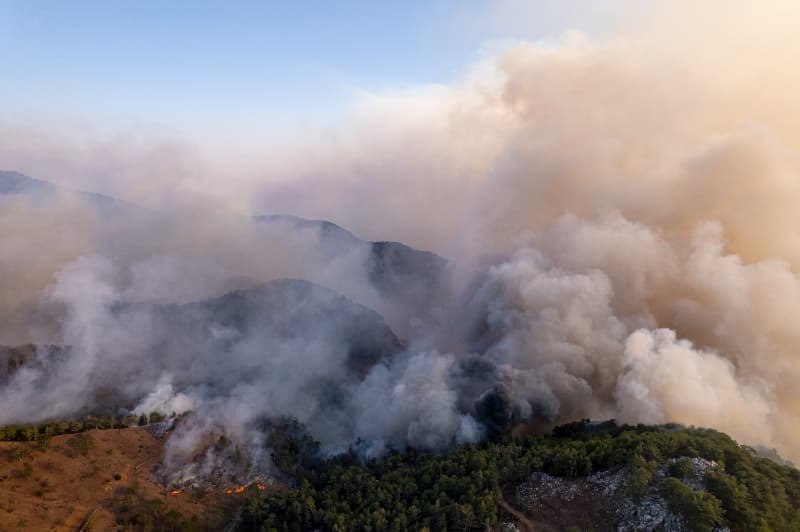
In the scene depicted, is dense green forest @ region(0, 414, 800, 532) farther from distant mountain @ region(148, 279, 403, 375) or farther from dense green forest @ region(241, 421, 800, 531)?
distant mountain @ region(148, 279, 403, 375)

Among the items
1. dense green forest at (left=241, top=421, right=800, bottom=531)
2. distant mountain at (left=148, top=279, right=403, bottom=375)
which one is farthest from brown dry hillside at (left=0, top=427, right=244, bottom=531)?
distant mountain at (left=148, top=279, right=403, bottom=375)

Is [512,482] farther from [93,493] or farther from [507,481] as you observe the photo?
[93,493]

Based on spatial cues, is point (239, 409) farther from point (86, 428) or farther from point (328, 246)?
point (328, 246)

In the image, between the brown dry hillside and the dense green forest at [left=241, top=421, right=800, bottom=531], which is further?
the brown dry hillside

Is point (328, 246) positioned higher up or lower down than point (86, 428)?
higher up

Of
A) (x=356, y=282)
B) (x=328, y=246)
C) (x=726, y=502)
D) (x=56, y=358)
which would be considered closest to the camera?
(x=726, y=502)

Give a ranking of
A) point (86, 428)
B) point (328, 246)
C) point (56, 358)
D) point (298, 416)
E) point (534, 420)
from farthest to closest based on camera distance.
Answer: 1. point (328, 246)
2. point (56, 358)
3. point (298, 416)
4. point (534, 420)
5. point (86, 428)

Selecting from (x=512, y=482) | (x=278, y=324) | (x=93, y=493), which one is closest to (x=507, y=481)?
(x=512, y=482)

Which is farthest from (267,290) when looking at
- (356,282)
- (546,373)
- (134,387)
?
(546,373)
